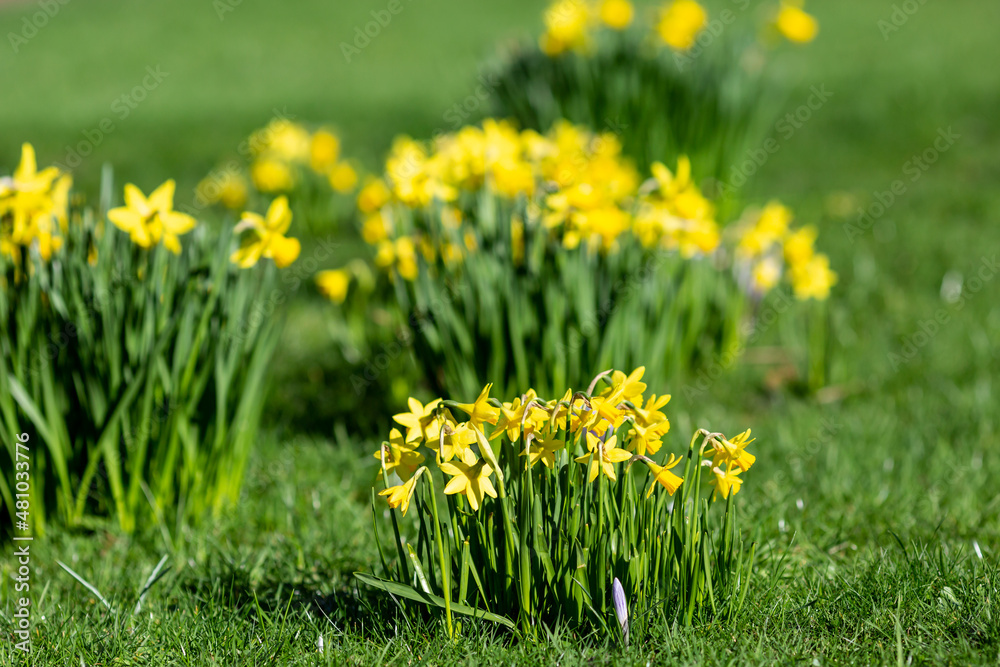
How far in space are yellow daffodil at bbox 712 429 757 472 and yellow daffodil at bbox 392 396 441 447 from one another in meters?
0.52

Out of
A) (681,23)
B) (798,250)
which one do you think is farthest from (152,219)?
(681,23)

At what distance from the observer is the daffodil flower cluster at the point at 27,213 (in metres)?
2.24

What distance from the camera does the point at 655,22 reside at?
15.5 feet

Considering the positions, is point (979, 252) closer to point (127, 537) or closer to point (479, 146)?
point (479, 146)

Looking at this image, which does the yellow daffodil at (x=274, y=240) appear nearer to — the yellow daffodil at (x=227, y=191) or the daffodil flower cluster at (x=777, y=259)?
the daffodil flower cluster at (x=777, y=259)

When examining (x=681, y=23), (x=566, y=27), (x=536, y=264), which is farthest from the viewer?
(x=566, y=27)

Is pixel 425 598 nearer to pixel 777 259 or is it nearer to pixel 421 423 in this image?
pixel 421 423

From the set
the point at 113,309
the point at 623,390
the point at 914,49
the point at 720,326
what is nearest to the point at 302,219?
the point at 720,326

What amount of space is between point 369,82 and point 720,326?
857cm

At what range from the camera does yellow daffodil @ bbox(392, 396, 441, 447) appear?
1.51 m

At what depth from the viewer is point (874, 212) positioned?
5324mm

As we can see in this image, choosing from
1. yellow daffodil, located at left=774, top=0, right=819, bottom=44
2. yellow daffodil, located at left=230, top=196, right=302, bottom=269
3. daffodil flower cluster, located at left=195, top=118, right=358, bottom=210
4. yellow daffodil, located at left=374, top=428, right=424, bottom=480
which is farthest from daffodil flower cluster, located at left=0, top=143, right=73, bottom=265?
yellow daffodil, located at left=774, top=0, right=819, bottom=44

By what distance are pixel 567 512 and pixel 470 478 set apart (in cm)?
24

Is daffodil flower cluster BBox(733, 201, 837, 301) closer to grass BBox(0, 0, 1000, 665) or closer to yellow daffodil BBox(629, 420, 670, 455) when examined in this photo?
grass BBox(0, 0, 1000, 665)
